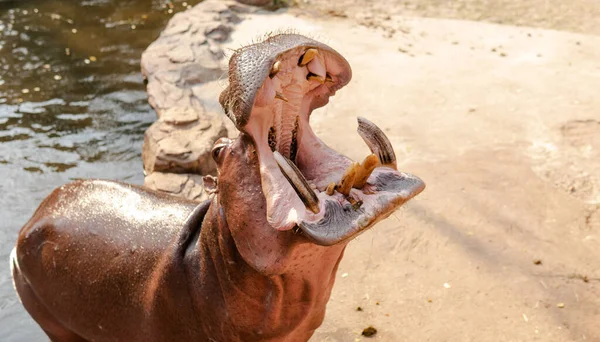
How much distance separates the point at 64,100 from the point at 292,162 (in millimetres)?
5169

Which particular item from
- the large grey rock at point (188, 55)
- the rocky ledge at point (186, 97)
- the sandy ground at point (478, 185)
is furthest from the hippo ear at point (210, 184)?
the large grey rock at point (188, 55)

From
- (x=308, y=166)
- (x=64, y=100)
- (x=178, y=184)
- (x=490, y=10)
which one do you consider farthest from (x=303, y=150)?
(x=490, y=10)

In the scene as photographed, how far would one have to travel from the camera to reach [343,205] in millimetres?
1958

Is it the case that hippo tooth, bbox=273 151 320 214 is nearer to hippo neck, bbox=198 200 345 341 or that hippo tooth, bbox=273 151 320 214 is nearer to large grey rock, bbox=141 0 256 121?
hippo neck, bbox=198 200 345 341

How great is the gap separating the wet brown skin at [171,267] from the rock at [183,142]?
73.4 inches

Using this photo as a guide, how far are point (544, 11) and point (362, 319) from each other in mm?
5922

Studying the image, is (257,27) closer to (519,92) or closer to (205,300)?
(519,92)

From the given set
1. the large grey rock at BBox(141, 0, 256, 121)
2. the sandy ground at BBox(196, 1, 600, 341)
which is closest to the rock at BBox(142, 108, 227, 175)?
the large grey rock at BBox(141, 0, 256, 121)

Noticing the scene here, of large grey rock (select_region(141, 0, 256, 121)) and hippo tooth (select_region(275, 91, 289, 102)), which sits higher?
hippo tooth (select_region(275, 91, 289, 102))

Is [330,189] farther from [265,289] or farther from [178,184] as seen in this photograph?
[178,184]

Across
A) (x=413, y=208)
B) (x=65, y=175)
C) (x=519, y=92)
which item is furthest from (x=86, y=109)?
(x=519, y=92)

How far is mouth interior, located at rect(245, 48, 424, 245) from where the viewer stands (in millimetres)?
1919

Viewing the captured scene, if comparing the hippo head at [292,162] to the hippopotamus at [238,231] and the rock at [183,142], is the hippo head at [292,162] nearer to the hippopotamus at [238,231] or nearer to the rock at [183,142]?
the hippopotamus at [238,231]

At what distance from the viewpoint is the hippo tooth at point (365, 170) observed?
193 cm
